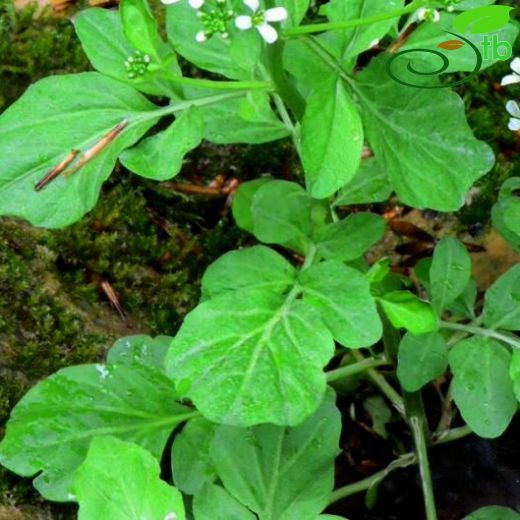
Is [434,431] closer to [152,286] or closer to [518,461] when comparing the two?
[518,461]

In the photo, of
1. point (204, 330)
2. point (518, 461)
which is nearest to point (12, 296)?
point (204, 330)

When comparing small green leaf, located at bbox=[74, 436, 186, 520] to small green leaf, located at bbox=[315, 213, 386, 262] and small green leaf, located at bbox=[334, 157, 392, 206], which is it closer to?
small green leaf, located at bbox=[315, 213, 386, 262]

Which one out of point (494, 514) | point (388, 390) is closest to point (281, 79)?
point (388, 390)

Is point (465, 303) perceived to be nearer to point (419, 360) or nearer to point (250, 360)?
point (419, 360)

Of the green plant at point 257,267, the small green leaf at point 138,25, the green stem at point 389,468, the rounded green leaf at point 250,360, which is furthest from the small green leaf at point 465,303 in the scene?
the small green leaf at point 138,25

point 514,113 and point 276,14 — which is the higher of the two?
point 276,14

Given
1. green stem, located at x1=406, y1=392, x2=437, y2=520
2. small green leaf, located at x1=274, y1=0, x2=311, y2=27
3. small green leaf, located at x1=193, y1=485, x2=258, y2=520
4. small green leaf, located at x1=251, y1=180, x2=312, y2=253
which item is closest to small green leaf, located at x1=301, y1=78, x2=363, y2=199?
small green leaf, located at x1=274, y1=0, x2=311, y2=27
